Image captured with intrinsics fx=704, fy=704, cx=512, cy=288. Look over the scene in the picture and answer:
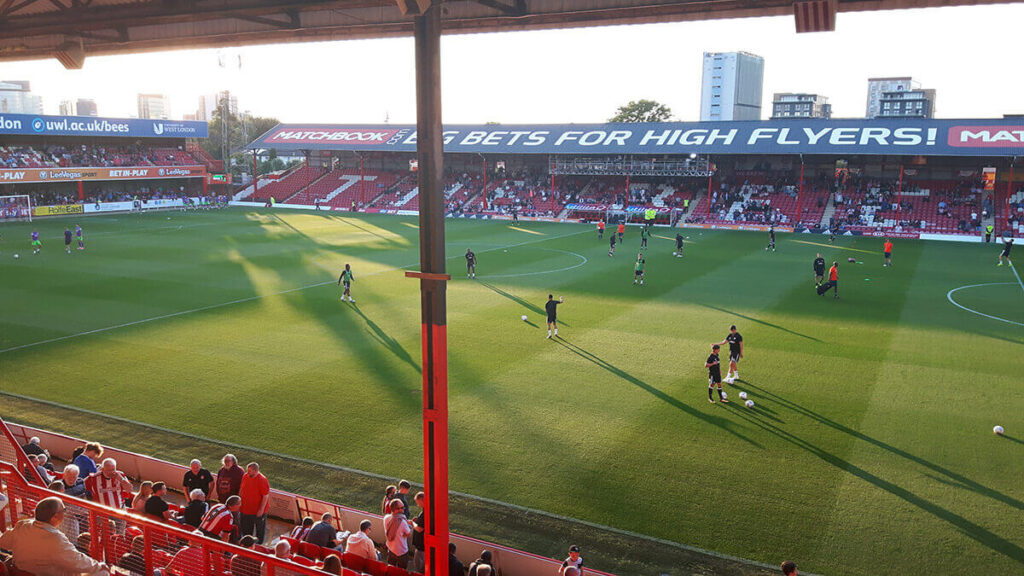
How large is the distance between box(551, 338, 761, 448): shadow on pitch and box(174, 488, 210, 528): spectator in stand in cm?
1038

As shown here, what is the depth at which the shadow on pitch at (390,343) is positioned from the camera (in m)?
19.8

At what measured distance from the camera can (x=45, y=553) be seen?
5.92m

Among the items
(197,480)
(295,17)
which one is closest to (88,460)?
(197,480)

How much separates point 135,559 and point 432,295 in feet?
13.6

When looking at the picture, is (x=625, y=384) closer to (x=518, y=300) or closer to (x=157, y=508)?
(x=518, y=300)

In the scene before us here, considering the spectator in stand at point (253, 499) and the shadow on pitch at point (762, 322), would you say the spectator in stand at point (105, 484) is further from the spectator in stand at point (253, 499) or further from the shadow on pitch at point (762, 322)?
the shadow on pitch at point (762, 322)

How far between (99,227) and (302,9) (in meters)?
49.4

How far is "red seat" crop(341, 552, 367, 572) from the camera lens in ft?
27.3

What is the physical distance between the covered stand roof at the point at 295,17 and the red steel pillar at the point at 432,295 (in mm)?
597

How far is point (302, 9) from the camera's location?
1096 cm

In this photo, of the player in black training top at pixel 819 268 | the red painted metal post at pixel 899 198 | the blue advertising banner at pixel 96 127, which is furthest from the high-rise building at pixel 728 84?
the player in black training top at pixel 819 268

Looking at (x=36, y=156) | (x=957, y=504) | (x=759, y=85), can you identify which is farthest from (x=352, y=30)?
(x=759, y=85)

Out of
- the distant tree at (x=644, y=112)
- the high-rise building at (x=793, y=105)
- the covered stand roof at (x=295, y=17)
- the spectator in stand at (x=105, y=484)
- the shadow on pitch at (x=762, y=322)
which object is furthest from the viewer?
the high-rise building at (x=793, y=105)

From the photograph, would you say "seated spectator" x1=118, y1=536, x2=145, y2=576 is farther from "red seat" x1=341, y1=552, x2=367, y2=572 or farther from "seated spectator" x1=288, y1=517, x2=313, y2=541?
"seated spectator" x1=288, y1=517, x2=313, y2=541
